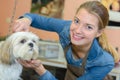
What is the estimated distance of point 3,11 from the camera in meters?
2.62

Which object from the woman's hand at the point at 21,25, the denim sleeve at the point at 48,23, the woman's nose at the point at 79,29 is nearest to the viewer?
the woman's nose at the point at 79,29

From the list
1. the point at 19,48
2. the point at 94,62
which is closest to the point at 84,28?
the point at 94,62

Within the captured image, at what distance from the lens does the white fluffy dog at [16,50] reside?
1.33 m

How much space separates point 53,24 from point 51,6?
937mm

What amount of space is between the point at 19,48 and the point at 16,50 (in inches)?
0.7

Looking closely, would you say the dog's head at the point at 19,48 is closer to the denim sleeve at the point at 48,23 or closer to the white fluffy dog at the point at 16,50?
the white fluffy dog at the point at 16,50

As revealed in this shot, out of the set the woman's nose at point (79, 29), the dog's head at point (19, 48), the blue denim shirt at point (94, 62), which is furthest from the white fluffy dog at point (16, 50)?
the woman's nose at point (79, 29)

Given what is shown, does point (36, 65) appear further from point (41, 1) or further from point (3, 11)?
point (3, 11)

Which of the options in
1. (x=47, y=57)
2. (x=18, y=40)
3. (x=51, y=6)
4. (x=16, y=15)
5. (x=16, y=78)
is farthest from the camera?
(x=16, y=15)

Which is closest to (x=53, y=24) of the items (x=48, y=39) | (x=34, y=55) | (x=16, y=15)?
(x=34, y=55)

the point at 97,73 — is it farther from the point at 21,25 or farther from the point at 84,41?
the point at 21,25

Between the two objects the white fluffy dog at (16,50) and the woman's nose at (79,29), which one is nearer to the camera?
the woman's nose at (79,29)

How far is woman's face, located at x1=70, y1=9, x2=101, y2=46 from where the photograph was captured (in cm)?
121

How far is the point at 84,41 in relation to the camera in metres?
1.26
